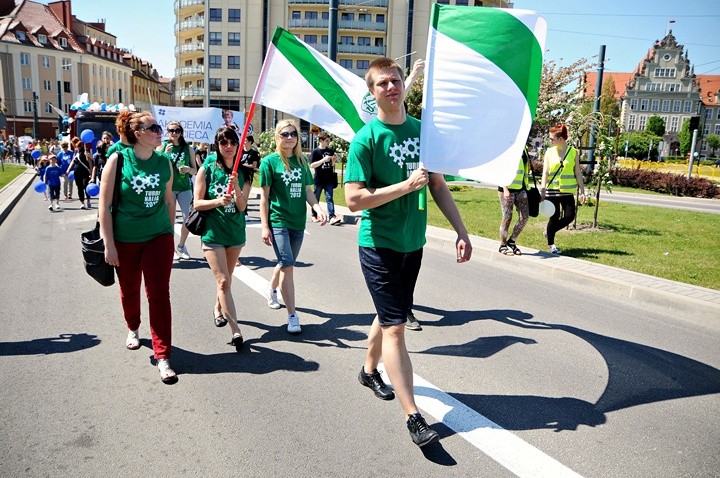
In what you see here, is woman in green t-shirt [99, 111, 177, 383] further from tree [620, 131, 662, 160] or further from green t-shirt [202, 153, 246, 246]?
tree [620, 131, 662, 160]

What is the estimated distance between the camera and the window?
68338 millimetres

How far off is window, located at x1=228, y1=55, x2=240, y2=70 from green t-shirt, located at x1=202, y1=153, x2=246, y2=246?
6791 cm

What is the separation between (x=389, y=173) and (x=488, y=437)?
1716mm

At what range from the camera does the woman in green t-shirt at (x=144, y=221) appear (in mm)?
4180

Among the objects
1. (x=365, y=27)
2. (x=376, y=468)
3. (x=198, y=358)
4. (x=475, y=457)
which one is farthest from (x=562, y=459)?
(x=365, y=27)

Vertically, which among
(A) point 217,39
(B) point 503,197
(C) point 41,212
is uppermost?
(A) point 217,39

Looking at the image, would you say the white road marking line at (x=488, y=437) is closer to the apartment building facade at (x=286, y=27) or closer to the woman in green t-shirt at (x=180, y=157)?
the woman in green t-shirt at (x=180, y=157)

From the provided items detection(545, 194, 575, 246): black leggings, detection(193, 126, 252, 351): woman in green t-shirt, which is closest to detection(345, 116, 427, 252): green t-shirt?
detection(193, 126, 252, 351): woman in green t-shirt

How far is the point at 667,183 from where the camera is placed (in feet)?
87.1

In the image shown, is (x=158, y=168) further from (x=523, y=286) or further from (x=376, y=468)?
(x=523, y=286)

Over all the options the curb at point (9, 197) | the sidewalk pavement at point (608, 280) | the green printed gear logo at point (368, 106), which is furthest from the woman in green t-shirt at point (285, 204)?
the curb at point (9, 197)

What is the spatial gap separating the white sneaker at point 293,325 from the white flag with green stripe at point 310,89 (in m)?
1.82

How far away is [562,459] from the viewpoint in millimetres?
3146

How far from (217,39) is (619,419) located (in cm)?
7264
